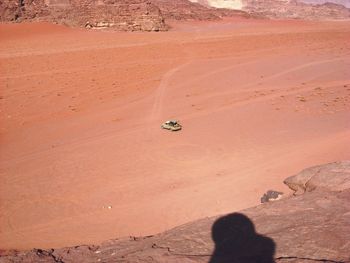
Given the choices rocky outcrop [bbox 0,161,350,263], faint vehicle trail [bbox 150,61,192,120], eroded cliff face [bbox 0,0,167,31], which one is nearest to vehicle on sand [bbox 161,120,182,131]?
faint vehicle trail [bbox 150,61,192,120]

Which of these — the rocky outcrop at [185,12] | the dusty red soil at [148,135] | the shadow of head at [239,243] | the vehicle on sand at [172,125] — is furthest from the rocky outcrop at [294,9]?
the shadow of head at [239,243]

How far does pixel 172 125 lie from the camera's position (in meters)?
9.41

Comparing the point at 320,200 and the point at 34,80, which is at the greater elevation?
the point at 320,200

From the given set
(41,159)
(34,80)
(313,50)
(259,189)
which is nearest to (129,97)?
(34,80)

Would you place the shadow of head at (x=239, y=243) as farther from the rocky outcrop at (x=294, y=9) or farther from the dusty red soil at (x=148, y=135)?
the rocky outcrop at (x=294, y=9)

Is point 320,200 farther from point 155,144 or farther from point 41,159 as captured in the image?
point 41,159

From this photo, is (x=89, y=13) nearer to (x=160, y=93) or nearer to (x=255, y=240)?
(x=160, y=93)

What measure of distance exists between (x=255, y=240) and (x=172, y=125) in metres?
5.62

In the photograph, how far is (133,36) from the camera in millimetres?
24312

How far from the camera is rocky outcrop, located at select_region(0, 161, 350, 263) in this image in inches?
143

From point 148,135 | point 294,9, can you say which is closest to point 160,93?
point 148,135

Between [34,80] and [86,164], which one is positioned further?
[34,80]

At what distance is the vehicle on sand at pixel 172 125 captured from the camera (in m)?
9.34

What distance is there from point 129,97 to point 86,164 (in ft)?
15.9
